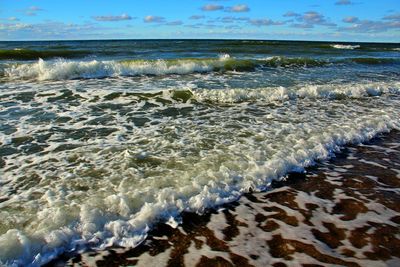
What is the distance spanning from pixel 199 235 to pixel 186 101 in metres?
7.24

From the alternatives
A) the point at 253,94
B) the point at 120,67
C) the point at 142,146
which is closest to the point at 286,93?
the point at 253,94

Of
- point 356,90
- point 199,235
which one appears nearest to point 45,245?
point 199,235

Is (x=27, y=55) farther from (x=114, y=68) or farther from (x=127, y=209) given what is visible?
(x=127, y=209)

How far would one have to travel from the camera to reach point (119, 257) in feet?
12.3

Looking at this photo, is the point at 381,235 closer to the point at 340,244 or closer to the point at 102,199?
the point at 340,244

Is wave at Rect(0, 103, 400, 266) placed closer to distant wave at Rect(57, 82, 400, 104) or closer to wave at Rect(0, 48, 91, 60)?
distant wave at Rect(57, 82, 400, 104)

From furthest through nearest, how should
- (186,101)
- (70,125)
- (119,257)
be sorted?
(186,101), (70,125), (119,257)

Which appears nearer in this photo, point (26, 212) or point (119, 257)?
point (119, 257)

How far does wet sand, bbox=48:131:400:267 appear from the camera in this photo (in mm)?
3762

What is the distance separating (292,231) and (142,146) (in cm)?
337

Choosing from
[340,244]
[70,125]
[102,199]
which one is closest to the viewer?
[340,244]

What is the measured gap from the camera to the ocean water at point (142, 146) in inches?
167

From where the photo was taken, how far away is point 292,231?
4.30m

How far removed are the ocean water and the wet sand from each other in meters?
0.23
